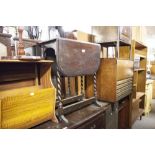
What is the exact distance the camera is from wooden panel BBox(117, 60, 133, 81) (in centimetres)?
213

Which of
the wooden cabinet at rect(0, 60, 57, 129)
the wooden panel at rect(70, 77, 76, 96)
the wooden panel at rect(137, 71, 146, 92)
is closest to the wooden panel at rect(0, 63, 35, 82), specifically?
the wooden cabinet at rect(0, 60, 57, 129)

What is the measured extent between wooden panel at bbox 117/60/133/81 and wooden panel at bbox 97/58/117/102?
0.10m

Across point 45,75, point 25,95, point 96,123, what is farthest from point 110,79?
point 25,95

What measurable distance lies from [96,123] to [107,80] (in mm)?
606

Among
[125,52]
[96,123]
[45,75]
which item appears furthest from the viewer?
[125,52]

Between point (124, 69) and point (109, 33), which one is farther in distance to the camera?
point (124, 69)

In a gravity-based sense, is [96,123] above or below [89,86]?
below

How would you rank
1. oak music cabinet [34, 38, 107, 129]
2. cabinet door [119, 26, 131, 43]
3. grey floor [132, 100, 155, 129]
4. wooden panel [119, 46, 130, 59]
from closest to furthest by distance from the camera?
oak music cabinet [34, 38, 107, 129] < cabinet door [119, 26, 131, 43] < wooden panel [119, 46, 130, 59] < grey floor [132, 100, 155, 129]

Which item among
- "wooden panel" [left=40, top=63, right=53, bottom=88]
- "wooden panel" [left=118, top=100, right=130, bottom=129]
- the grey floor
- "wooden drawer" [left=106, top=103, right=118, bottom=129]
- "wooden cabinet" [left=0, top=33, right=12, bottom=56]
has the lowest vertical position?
the grey floor

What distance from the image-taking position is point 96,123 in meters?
1.75

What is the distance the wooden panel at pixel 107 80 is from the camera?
2.06 meters

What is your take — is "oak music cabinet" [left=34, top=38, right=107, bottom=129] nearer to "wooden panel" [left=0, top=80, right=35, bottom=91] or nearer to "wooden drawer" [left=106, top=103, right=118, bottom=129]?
"wooden drawer" [left=106, top=103, right=118, bottom=129]

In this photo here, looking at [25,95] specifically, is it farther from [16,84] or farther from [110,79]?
[110,79]
